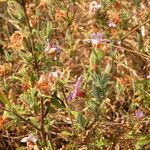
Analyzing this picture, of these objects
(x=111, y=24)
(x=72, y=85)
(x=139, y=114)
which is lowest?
(x=139, y=114)

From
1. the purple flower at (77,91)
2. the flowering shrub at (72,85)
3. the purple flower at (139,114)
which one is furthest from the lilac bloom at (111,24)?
the purple flower at (77,91)

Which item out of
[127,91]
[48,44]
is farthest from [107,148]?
[48,44]

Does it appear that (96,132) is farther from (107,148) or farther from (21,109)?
(21,109)

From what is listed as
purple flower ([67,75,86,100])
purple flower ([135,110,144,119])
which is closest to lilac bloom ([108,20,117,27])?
purple flower ([135,110,144,119])

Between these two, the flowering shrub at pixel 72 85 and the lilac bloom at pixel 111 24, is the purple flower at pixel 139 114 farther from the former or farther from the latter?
the lilac bloom at pixel 111 24

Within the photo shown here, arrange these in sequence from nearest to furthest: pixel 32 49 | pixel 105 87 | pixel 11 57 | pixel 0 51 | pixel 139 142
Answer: pixel 105 87, pixel 32 49, pixel 139 142, pixel 11 57, pixel 0 51

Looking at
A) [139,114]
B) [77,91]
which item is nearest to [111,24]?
[139,114]

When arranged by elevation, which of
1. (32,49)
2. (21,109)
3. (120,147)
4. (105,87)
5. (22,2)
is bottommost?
→ (120,147)

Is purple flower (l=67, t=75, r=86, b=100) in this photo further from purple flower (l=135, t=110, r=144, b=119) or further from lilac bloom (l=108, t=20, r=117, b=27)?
lilac bloom (l=108, t=20, r=117, b=27)

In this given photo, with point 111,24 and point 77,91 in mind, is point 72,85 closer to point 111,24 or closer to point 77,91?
point 77,91

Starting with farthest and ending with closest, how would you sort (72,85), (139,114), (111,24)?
(111,24) → (139,114) → (72,85)

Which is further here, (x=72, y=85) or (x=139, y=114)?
(x=139, y=114)
